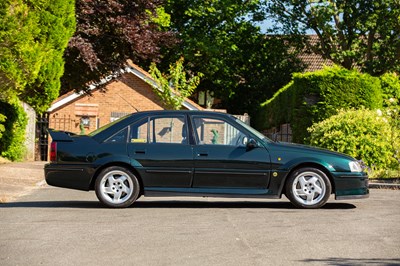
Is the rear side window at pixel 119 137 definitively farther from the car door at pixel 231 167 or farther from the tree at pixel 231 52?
the tree at pixel 231 52

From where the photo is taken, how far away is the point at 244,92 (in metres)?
51.7

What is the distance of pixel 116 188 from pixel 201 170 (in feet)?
4.17

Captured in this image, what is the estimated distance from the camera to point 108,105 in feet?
141

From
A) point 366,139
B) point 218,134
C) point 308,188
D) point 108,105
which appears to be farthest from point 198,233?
point 108,105

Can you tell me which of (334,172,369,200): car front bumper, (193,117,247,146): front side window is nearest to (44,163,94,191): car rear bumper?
(193,117,247,146): front side window

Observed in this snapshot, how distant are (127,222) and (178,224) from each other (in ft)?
2.23

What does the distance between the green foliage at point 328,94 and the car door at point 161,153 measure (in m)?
11.5

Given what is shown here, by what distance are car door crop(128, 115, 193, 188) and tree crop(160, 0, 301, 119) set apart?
34638mm

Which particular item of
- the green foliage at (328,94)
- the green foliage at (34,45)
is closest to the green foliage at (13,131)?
the green foliage at (34,45)

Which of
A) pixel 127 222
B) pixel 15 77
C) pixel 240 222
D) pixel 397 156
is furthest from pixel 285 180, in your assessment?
pixel 15 77

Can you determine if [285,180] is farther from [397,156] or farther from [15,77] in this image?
[15,77]

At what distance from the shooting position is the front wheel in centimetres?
Result: 1366

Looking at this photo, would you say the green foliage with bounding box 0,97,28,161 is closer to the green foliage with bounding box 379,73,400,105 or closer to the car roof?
the green foliage with bounding box 379,73,400,105

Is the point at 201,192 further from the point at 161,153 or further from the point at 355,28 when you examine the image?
the point at 355,28
